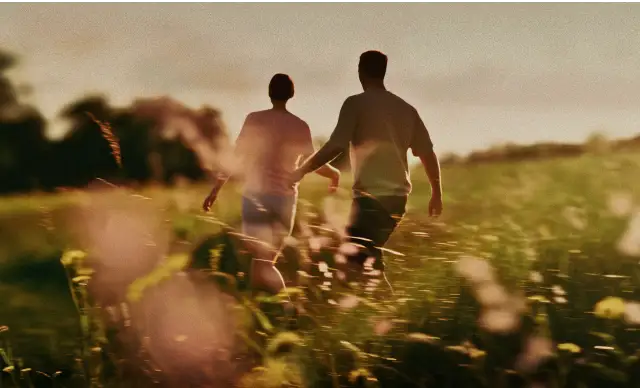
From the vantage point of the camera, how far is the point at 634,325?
460cm

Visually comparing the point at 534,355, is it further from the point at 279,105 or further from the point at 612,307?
the point at 279,105

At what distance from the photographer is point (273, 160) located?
6.39 metres

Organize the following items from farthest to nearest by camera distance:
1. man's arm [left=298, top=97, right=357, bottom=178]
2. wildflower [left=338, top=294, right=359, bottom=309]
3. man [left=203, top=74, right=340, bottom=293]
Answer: man [left=203, top=74, right=340, bottom=293], man's arm [left=298, top=97, right=357, bottom=178], wildflower [left=338, top=294, right=359, bottom=309]

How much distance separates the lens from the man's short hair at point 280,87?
6441 millimetres

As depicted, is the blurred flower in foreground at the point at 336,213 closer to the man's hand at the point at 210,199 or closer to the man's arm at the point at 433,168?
the man's arm at the point at 433,168

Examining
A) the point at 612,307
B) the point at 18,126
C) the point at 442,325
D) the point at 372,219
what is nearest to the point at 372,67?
the point at 372,219

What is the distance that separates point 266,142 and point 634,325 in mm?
2925

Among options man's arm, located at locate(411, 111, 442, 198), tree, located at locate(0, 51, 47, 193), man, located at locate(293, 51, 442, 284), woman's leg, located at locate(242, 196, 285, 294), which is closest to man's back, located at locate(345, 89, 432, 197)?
man, located at locate(293, 51, 442, 284)

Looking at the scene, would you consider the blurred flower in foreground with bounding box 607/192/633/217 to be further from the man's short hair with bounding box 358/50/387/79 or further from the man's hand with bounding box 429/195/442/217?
the man's short hair with bounding box 358/50/387/79

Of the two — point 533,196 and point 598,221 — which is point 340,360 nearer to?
point 598,221

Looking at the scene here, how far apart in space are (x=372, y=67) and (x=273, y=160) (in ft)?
3.60

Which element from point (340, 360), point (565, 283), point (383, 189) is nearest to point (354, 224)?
point (383, 189)

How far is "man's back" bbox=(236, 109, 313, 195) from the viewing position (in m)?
6.36

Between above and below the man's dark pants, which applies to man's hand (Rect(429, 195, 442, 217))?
above
